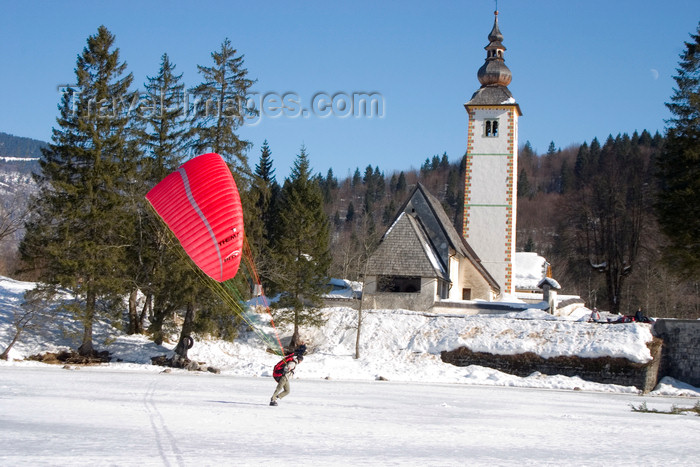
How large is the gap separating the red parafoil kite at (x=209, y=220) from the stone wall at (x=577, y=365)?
1563cm

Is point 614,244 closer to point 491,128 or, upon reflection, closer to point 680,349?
point 491,128

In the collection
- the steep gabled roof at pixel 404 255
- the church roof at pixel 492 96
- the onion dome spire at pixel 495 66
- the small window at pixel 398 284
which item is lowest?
the small window at pixel 398 284

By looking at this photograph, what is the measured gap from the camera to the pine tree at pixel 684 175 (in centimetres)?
2812

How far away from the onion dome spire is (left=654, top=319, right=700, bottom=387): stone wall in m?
20.0

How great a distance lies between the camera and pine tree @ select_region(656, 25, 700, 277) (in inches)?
1107

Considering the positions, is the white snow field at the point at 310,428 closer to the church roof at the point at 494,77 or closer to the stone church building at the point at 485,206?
the stone church building at the point at 485,206

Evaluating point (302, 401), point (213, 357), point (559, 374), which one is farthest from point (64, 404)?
point (559, 374)

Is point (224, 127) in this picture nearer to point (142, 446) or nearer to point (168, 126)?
point (168, 126)

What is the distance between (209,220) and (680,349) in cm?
2119

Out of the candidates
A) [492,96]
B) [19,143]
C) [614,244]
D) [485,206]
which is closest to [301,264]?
[485,206]

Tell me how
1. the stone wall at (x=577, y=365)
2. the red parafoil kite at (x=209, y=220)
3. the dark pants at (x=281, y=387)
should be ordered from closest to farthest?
the dark pants at (x=281, y=387) < the red parafoil kite at (x=209, y=220) < the stone wall at (x=577, y=365)

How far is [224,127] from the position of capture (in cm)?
2859

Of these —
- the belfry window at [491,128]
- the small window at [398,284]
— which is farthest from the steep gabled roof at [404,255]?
the belfry window at [491,128]

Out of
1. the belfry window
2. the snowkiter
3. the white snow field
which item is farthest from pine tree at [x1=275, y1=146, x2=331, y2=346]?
the snowkiter
